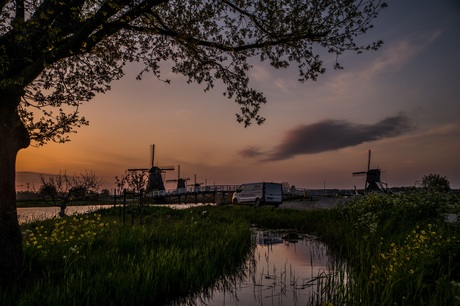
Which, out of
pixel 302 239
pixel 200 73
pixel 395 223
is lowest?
pixel 302 239

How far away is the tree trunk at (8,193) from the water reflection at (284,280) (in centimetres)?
369

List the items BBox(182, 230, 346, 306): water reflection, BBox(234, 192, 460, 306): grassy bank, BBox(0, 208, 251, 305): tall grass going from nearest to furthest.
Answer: BBox(234, 192, 460, 306): grassy bank < BBox(0, 208, 251, 305): tall grass < BBox(182, 230, 346, 306): water reflection

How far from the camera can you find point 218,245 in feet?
33.3

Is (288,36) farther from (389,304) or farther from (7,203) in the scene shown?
(7,203)

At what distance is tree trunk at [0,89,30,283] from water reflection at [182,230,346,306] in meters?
3.69

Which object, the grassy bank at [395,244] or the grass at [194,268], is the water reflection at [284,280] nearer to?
the grass at [194,268]

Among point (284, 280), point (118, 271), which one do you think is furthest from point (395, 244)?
point (118, 271)

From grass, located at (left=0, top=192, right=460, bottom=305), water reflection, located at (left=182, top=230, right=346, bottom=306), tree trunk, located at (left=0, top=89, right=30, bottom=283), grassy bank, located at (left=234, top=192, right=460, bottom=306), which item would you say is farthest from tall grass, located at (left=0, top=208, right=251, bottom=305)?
grassy bank, located at (left=234, top=192, right=460, bottom=306)

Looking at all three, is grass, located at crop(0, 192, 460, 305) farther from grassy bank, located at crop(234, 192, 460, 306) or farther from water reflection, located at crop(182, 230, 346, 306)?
water reflection, located at crop(182, 230, 346, 306)

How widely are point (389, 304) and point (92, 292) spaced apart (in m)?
4.98

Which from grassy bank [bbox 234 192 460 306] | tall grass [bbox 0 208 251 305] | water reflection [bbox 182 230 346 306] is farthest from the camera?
water reflection [bbox 182 230 346 306]

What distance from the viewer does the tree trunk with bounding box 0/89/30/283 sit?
6648mm

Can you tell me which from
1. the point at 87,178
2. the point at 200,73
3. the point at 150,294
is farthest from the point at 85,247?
the point at 87,178

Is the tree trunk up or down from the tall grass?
up
